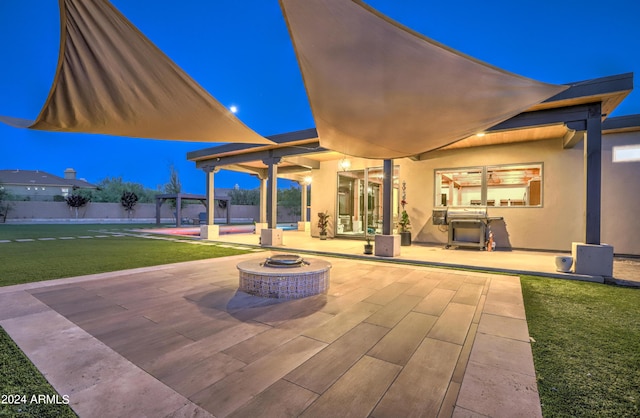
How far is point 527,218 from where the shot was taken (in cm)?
794

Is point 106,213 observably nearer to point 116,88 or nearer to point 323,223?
point 323,223

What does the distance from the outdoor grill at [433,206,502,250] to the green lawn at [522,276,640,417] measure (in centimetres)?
384

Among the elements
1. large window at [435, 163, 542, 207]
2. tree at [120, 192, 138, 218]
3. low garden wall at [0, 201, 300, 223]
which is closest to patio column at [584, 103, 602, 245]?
large window at [435, 163, 542, 207]

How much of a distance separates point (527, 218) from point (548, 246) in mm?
835

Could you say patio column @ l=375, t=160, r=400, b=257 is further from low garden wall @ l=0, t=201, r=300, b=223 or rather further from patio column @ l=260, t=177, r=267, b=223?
low garden wall @ l=0, t=201, r=300, b=223

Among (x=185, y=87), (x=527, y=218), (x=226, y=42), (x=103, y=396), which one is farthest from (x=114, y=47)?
(x=226, y=42)

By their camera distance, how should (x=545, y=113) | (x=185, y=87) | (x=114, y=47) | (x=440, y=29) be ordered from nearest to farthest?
(x=114, y=47) < (x=185, y=87) < (x=545, y=113) < (x=440, y=29)

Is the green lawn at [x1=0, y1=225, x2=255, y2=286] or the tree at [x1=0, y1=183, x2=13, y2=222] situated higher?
the tree at [x1=0, y1=183, x2=13, y2=222]

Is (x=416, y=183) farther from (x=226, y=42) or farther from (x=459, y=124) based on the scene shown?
(x=226, y=42)

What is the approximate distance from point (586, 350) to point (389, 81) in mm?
2754

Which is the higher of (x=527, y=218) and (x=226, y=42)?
(x=226, y=42)

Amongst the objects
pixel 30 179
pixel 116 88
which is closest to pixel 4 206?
pixel 30 179

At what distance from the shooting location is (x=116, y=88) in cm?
310

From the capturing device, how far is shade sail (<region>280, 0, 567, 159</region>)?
231 centimetres
